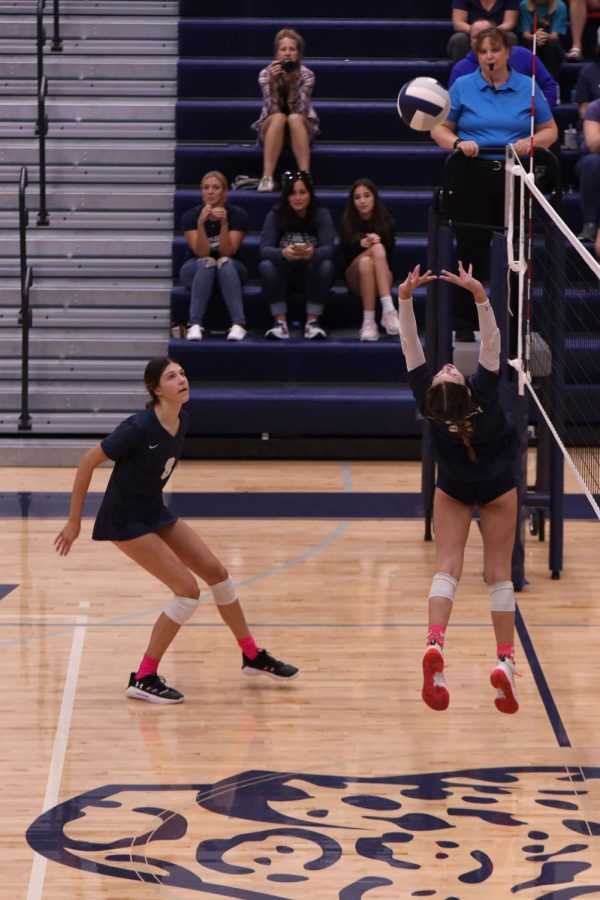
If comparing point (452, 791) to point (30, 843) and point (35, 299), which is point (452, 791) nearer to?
point (30, 843)

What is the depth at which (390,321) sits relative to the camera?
12.5m

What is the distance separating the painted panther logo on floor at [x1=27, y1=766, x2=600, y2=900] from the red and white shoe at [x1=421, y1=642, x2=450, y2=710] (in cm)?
31

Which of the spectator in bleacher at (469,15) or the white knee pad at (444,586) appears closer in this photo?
the white knee pad at (444,586)

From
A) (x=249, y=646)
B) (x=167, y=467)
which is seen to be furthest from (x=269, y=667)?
(x=167, y=467)

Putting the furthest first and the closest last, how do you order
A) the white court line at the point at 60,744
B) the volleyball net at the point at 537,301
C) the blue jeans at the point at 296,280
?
the blue jeans at the point at 296,280 < the volleyball net at the point at 537,301 < the white court line at the point at 60,744

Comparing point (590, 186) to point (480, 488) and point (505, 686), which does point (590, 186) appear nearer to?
point (480, 488)

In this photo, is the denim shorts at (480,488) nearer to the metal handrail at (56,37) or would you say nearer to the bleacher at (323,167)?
the bleacher at (323,167)

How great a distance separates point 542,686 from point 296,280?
19.5ft

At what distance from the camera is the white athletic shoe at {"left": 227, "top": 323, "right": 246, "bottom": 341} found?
40.5 ft

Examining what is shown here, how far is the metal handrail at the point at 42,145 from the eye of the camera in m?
12.9

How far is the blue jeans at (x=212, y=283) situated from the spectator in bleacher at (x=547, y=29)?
128 inches

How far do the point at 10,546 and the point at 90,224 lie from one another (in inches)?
182

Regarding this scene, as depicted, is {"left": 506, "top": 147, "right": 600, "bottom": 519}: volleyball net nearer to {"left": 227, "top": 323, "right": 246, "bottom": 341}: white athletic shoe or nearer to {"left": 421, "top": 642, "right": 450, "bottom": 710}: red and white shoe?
{"left": 421, "top": 642, "right": 450, "bottom": 710}: red and white shoe

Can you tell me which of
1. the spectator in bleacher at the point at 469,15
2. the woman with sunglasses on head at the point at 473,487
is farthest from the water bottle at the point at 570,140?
the woman with sunglasses on head at the point at 473,487
